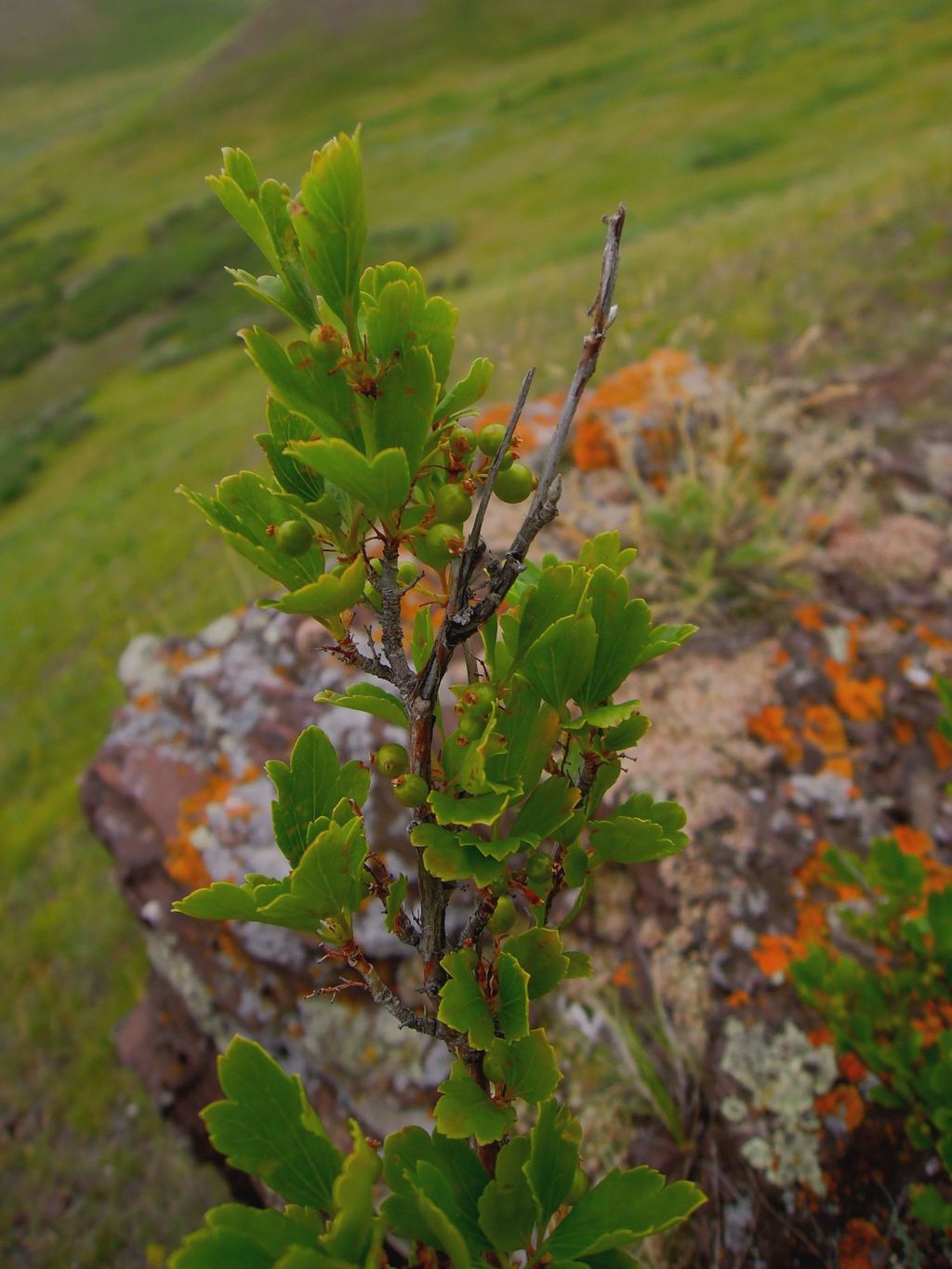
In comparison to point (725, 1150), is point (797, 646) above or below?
above

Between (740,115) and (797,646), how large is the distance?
26.7 m

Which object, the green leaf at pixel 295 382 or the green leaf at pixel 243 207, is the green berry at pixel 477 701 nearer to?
the green leaf at pixel 295 382

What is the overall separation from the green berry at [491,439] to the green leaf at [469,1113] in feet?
2.61

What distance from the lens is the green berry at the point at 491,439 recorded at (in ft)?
3.24

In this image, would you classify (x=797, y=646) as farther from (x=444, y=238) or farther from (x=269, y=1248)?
Answer: (x=444, y=238)

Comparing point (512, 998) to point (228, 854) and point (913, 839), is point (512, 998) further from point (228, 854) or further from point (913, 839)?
point (228, 854)

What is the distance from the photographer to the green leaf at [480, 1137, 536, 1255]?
1061mm

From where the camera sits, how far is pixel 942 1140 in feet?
5.29

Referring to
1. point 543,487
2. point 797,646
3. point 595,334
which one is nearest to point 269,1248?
point 543,487

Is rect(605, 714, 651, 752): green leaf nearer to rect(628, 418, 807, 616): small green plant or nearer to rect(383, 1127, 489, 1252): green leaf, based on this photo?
rect(383, 1127, 489, 1252): green leaf

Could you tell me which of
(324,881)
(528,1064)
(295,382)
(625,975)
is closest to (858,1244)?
(625,975)

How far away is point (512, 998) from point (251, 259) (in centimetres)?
2822

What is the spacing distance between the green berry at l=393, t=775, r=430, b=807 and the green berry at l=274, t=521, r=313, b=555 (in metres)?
0.32

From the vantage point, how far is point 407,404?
92 cm
